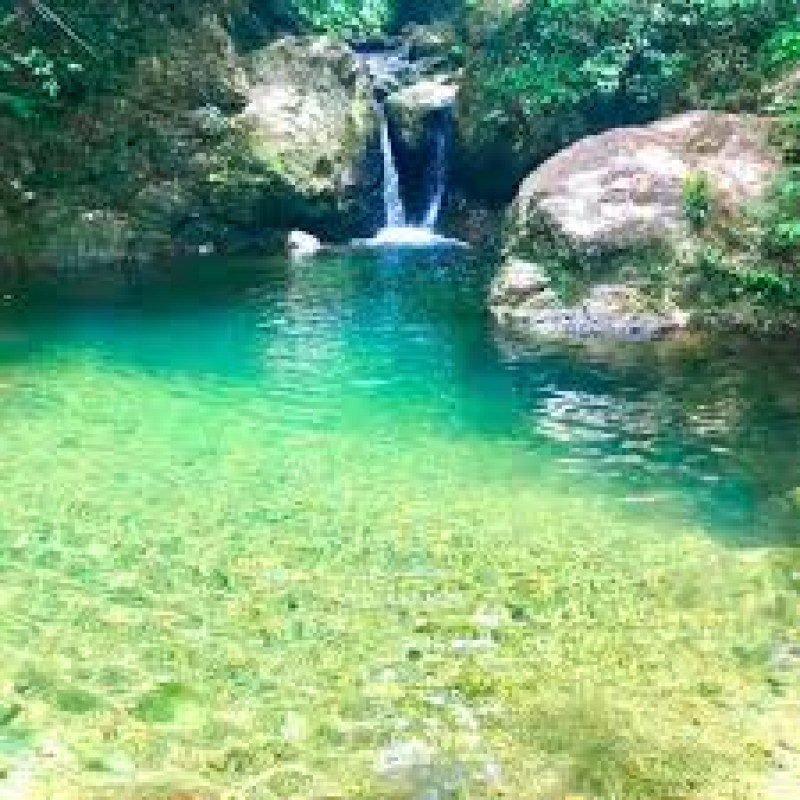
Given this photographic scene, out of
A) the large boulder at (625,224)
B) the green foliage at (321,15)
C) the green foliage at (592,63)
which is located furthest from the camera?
the green foliage at (321,15)

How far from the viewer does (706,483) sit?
34.2 ft

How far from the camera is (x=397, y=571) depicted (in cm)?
840

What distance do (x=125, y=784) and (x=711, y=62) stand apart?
17.3 meters

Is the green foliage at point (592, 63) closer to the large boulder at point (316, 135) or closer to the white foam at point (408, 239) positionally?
the white foam at point (408, 239)

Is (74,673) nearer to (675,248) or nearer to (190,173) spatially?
(675,248)

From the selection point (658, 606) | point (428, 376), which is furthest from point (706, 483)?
point (428, 376)

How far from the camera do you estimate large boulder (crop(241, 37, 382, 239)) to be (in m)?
22.6

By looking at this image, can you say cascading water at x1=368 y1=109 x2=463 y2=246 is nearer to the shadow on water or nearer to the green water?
the shadow on water

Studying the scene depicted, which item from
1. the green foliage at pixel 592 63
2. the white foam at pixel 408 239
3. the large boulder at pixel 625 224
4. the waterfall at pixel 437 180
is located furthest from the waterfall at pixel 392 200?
the large boulder at pixel 625 224

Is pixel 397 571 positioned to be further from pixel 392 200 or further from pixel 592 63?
pixel 392 200

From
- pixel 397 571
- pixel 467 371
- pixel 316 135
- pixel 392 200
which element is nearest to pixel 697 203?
pixel 467 371

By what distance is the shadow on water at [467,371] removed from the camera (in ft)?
35.4

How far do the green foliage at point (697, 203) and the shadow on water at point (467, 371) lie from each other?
172 centimetres

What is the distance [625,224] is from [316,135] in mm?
8258
